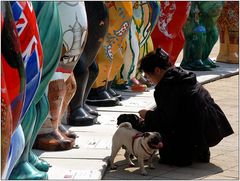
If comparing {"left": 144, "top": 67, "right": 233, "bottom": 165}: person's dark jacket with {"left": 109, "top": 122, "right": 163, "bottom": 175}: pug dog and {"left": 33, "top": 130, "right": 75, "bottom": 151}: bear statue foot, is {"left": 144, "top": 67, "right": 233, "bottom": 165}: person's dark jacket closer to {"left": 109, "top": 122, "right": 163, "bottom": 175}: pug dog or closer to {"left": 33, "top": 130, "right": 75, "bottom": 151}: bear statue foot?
{"left": 109, "top": 122, "right": 163, "bottom": 175}: pug dog

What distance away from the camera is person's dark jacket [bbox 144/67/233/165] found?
556cm

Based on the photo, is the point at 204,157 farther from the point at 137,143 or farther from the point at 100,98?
the point at 100,98

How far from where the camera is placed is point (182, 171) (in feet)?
18.1

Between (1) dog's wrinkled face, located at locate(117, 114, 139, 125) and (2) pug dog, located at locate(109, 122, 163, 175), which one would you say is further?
(1) dog's wrinkled face, located at locate(117, 114, 139, 125)

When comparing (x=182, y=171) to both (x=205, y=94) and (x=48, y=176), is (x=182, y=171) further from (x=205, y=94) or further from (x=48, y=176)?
(x=48, y=176)

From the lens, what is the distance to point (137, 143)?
535 cm

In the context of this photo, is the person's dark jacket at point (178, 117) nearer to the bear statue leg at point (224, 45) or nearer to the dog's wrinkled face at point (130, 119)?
the dog's wrinkled face at point (130, 119)

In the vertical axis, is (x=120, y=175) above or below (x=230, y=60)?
above

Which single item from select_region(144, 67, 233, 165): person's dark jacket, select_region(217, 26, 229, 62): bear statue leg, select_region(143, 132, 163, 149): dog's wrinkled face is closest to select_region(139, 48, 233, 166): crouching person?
select_region(144, 67, 233, 165): person's dark jacket

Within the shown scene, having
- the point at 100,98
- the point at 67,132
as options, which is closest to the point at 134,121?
the point at 67,132

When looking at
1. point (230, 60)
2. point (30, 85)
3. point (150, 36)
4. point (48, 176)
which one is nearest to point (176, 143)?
point (48, 176)

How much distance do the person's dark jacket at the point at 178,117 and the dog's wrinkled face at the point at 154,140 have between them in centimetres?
30

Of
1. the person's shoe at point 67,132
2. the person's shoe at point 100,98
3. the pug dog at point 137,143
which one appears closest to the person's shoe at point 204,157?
the pug dog at point 137,143

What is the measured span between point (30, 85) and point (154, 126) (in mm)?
1795
